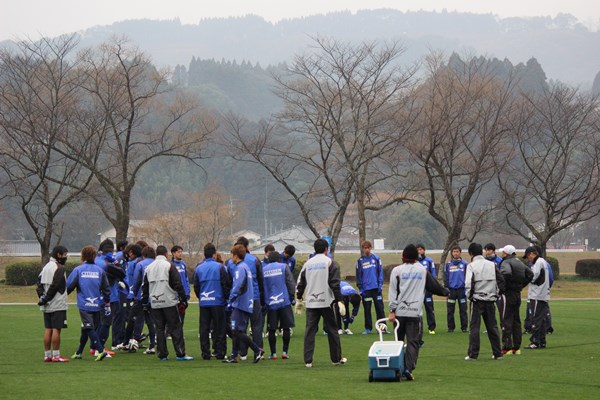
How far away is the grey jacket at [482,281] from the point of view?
15.9 m

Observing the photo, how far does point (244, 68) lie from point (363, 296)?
151 meters

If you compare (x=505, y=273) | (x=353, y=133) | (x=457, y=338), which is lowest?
(x=457, y=338)

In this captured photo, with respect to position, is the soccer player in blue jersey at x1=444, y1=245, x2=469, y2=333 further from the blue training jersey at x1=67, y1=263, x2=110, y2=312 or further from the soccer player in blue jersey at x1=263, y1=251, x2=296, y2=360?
the blue training jersey at x1=67, y1=263, x2=110, y2=312

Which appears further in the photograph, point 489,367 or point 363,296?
point 363,296

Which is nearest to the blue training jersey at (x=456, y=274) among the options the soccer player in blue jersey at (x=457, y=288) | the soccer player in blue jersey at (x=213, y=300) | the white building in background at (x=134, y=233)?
the soccer player in blue jersey at (x=457, y=288)

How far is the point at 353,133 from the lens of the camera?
1737 inches

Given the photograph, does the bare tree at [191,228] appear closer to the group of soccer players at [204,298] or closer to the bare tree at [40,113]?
the bare tree at [40,113]

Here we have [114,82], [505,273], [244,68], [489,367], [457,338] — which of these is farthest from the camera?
[244,68]

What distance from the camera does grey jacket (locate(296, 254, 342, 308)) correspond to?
15.0 metres

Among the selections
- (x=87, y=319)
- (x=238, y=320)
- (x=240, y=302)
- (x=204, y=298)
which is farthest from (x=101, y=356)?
(x=240, y=302)

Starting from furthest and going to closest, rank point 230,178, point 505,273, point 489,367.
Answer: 1. point 230,178
2. point 505,273
3. point 489,367

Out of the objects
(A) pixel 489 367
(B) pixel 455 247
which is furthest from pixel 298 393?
(B) pixel 455 247

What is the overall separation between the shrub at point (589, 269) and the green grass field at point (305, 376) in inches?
1307

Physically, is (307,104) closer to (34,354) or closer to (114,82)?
(114,82)
